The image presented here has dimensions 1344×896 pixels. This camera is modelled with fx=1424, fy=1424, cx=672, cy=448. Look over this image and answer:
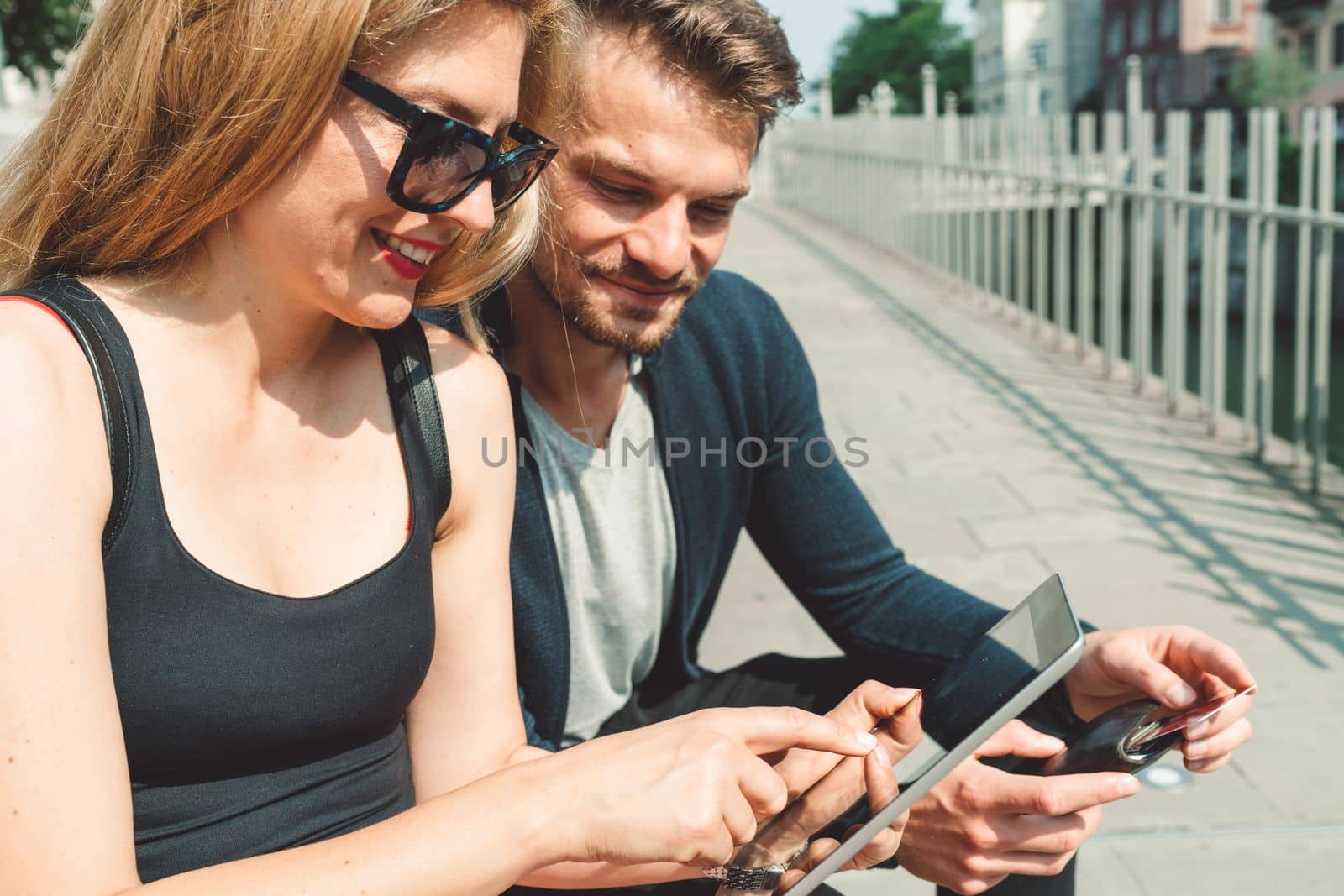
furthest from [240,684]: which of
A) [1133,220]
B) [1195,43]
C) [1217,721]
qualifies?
[1195,43]

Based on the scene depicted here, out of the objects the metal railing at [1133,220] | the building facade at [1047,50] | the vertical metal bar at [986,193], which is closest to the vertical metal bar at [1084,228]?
the metal railing at [1133,220]

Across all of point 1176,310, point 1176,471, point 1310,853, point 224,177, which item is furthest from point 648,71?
point 1176,310

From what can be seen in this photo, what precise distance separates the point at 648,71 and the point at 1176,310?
18.7ft

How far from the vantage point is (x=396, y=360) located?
1.75 metres

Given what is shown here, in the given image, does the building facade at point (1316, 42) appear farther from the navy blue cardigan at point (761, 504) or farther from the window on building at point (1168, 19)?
the navy blue cardigan at point (761, 504)

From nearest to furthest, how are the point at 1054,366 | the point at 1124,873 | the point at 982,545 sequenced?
the point at 1124,873
the point at 982,545
the point at 1054,366

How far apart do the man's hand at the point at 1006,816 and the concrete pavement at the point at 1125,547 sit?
1.15 meters

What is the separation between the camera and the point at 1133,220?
7.69 m

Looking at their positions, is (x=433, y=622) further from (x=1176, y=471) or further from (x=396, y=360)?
(x=1176, y=471)

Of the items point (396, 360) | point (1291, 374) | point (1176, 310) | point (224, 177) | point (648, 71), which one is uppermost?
point (648, 71)

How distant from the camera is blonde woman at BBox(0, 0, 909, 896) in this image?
1.31m

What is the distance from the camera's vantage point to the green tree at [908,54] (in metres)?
83.8

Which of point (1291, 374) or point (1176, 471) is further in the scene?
point (1291, 374)

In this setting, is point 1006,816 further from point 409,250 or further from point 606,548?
point 409,250
